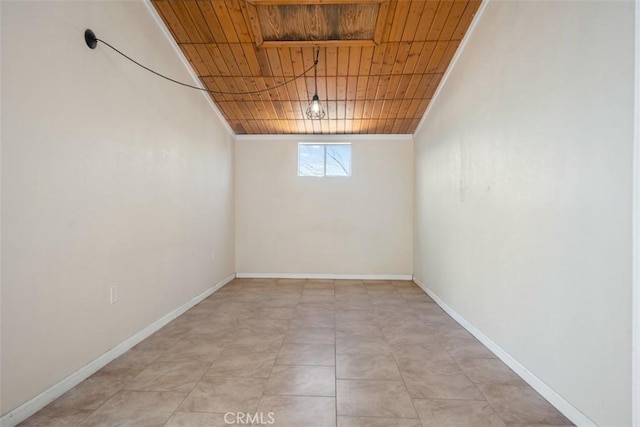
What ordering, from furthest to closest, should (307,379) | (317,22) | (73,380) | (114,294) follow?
(317,22) < (114,294) < (307,379) < (73,380)

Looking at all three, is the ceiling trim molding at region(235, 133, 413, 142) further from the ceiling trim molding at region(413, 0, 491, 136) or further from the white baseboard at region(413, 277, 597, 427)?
the white baseboard at region(413, 277, 597, 427)

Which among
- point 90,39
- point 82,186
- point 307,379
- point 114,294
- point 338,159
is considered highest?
point 90,39

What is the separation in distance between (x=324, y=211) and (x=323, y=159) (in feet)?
2.95

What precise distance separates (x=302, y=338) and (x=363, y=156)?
3448mm

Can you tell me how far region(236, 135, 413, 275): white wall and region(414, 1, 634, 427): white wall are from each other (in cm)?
222

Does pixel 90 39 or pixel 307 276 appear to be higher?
pixel 90 39

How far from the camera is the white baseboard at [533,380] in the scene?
1.64 metres

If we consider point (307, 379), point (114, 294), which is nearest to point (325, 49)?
point (114, 294)

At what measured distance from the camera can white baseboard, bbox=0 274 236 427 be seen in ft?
5.30

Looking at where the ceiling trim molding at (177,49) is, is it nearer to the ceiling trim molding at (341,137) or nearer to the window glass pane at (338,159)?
the ceiling trim molding at (341,137)

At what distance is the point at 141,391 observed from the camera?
1.94m

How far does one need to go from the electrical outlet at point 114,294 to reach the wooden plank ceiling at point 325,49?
2.44 m

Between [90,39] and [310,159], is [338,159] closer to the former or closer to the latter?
[310,159]

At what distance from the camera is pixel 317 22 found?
119 inches
